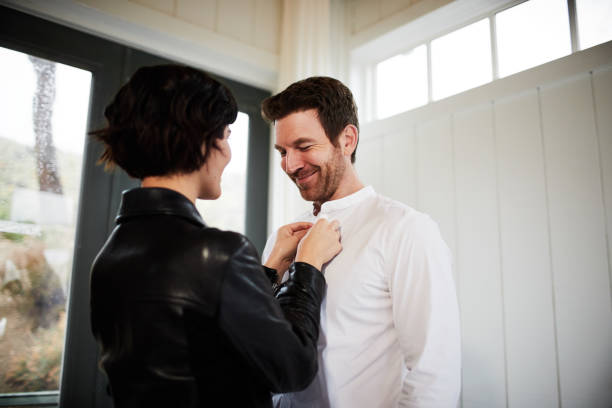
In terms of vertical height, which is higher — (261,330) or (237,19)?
(237,19)

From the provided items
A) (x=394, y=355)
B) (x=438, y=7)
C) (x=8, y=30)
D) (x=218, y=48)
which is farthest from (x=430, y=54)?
(x=8, y=30)

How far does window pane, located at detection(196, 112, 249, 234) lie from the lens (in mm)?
2150

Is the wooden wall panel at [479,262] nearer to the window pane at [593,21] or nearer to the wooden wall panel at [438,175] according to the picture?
the wooden wall panel at [438,175]

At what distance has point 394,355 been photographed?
1085 millimetres

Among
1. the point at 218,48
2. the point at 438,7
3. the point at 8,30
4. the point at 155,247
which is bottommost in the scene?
the point at 155,247

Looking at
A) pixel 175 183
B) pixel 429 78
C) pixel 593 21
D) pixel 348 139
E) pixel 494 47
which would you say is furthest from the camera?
pixel 429 78

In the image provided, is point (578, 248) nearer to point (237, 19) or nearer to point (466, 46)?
point (466, 46)

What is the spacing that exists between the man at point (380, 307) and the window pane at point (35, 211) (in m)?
1.02

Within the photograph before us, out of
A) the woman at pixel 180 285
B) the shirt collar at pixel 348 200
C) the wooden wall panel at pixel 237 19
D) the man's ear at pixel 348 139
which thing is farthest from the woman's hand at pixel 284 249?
the wooden wall panel at pixel 237 19

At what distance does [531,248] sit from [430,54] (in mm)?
1149

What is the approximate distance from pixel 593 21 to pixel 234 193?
5.68 ft

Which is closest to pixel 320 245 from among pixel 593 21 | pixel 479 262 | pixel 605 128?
pixel 479 262

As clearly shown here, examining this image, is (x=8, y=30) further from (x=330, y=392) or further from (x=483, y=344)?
(x=483, y=344)

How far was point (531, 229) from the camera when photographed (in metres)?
1.47
